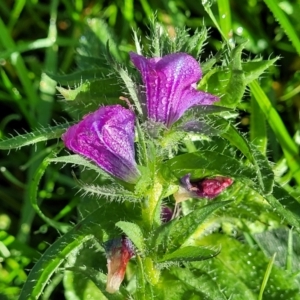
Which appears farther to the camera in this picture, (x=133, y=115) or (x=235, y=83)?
(x=235, y=83)

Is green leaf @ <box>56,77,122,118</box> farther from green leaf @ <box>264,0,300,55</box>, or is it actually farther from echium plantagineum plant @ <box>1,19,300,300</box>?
green leaf @ <box>264,0,300,55</box>

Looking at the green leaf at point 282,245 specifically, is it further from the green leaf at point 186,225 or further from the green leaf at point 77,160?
the green leaf at point 77,160

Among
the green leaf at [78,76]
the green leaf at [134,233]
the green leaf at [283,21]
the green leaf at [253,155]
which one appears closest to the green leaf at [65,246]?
the green leaf at [134,233]

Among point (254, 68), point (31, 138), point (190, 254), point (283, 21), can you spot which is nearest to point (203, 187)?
point (190, 254)

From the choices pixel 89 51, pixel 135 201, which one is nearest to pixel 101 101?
pixel 135 201

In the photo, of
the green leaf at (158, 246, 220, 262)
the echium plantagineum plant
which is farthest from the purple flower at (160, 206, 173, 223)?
the green leaf at (158, 246, 220, 262)

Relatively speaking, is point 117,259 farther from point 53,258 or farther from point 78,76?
point 78,76
